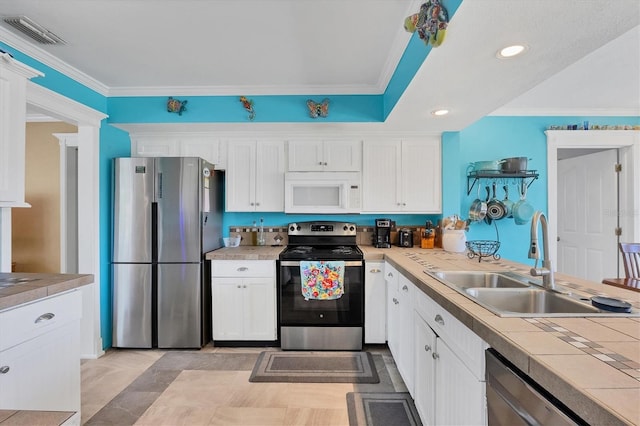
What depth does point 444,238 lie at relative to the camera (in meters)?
2.91

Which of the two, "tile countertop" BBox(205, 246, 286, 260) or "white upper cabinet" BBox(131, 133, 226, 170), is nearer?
"tile countertop" BBox(205, 246, 286, 260)

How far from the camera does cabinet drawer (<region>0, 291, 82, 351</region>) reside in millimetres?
1274

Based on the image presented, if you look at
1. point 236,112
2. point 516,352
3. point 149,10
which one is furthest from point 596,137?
point 149,10

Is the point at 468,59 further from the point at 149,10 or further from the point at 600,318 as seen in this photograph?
the point at 149,10

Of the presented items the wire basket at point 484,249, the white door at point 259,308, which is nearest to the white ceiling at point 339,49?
the wire basket at point 484,249

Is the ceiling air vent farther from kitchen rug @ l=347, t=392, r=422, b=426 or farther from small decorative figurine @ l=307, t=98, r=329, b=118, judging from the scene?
kitchen rug @ l=347, t=392, r=422, b=426

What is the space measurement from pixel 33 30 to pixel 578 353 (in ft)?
10.7

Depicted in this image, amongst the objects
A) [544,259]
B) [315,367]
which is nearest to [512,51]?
[544,259]

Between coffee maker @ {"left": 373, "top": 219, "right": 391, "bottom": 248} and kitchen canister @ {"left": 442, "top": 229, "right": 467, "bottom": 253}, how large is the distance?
56 centimetres

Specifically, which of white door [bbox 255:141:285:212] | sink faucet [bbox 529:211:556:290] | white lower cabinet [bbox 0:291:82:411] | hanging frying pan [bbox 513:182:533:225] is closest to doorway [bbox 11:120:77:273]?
white door [bbox 255:141:285:212]

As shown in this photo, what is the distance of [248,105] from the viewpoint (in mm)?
2764

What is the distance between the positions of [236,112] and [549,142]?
3462 mm

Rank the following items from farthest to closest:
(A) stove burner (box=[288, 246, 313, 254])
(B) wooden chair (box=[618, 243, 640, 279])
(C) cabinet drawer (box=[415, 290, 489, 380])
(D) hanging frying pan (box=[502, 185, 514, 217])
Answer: (D) hanging frying pan (box=[502, 185, 514, 217]) < (A) stove burner (box=[288, 246, 313, 254]) < (B) wooden chair (box=[618, 243, 640, 279]) < (C) cabinet drawer (box=[415, 290, 489, 380])

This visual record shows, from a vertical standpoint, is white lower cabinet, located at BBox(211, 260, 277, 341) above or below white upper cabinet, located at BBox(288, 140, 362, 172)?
below
